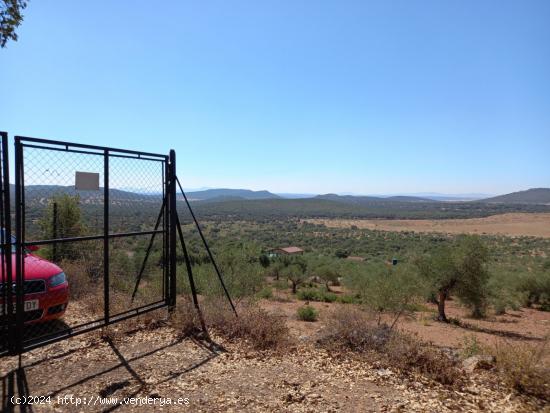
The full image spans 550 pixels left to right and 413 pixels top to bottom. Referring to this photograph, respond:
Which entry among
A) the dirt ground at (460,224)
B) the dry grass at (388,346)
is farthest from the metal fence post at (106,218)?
the dirt ground at (460,224)

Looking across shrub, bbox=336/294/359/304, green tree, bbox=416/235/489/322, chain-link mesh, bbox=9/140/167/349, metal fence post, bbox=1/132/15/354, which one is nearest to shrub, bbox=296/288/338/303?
shrub, bbox=336/294/359/304

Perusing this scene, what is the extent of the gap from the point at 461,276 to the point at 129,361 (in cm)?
1727

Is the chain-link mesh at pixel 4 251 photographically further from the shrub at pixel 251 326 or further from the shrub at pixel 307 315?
the shrub at pixel 307 315

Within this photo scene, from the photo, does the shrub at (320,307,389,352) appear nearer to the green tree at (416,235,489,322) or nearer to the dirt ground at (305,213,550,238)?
the green tree at (416,235,489,322)

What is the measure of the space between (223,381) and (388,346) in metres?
2.44

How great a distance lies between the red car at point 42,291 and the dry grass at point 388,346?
421 centimetres

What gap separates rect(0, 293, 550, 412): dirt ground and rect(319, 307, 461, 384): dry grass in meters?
0.21

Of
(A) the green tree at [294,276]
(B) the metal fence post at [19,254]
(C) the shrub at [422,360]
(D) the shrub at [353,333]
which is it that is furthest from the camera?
(A) the green tree at [294,276]

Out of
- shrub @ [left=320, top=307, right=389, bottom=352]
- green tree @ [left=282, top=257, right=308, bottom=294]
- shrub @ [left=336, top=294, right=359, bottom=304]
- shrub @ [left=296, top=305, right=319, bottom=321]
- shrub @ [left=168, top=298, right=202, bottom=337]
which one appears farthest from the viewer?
green tree @ [left=282, top=257, right=308, bottom=294]

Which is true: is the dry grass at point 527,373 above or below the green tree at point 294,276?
above

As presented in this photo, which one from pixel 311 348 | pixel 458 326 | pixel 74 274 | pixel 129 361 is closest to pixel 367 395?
pixel 311 348

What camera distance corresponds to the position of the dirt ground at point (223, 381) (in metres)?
3.96

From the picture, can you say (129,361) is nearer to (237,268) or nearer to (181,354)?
(181,354)

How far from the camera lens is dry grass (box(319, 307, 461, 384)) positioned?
15.5ft
